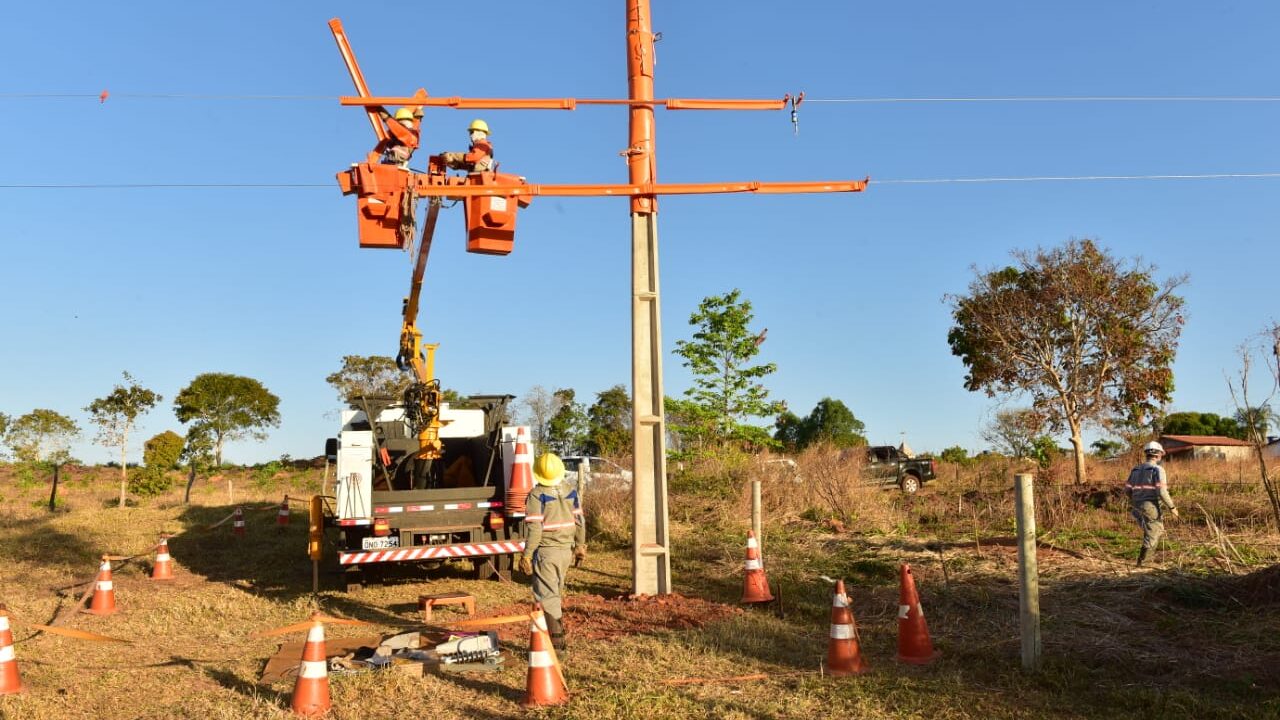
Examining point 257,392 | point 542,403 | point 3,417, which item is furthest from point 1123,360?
point 3,417

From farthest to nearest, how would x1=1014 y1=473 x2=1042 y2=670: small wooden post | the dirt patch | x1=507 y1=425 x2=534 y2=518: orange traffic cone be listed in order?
x1=507 y1=425 x2=534 y2=518: orange traffic cone → the dirt patch → x1=1014 y1=473 x2=1042 y2=670: small wooden post

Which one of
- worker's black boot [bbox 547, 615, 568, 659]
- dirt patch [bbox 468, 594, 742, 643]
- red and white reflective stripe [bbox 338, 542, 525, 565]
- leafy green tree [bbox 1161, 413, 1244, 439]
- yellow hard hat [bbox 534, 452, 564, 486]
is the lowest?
dirt patch [bbox 468, 594, 742, 643]

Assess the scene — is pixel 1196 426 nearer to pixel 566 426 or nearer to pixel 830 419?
pixel 830 419

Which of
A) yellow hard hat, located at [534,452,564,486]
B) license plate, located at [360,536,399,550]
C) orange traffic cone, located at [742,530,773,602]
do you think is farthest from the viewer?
license plate, located at [360,536,399,550]

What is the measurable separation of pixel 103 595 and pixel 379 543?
8.96ft

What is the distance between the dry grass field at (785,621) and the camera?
17.3 ft

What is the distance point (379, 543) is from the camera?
9.54 meters

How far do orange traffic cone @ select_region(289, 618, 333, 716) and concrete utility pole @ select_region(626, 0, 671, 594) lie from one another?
4.24 m

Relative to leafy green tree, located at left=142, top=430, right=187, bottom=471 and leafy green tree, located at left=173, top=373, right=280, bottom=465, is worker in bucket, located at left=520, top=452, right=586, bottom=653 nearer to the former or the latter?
leafy green tree, located at left=142, top=430, right=187, bottom=471

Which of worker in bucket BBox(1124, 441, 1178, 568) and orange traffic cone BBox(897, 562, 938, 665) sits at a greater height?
worker in bucket BBox(1124, 441, 1178, 568)

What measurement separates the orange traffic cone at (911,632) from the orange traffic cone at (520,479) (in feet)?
14.8

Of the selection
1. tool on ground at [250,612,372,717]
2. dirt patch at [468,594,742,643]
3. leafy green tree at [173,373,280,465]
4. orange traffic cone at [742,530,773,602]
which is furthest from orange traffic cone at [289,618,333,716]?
leafy green tree at [173,373,280,465]

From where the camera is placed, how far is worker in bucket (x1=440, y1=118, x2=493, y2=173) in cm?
820

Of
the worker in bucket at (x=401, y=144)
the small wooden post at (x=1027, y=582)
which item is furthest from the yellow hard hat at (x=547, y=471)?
the small wooden post at (x=1027, y=582)
